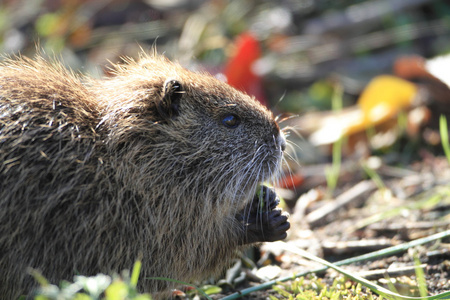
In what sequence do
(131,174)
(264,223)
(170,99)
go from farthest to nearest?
(264,223)
(170,99)
(131,174)

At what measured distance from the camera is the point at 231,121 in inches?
140

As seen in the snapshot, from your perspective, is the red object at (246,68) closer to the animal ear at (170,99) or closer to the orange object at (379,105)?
the orange object at (379,105)

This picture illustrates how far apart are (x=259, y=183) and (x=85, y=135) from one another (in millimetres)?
1100

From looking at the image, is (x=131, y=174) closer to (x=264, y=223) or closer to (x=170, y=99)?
(x=170, y=99)

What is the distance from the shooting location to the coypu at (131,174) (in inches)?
116

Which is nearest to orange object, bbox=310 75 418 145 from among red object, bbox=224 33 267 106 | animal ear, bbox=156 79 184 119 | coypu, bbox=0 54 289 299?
red object, bbox=224 33 267 106

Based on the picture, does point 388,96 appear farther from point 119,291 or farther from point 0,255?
point 119,291

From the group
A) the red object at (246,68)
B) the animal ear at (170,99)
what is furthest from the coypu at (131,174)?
the red object at (246,68)

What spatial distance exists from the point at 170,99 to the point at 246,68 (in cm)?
287

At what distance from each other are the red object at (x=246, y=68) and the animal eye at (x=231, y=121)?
7.93 feet

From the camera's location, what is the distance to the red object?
19.8 ft

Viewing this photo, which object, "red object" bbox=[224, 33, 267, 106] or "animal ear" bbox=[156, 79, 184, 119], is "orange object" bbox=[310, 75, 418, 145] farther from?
"animal ear" bbox=[156, 79, 184, 119]

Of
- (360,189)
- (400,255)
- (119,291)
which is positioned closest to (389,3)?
(360,189)

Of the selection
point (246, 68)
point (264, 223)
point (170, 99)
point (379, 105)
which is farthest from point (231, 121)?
point (246, 68)
